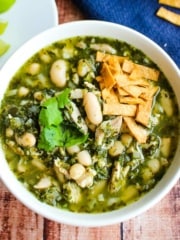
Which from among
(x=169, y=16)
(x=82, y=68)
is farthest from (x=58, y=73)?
(x=169, y=16)

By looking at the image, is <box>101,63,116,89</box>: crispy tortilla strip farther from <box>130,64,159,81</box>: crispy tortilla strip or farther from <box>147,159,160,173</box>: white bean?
<box>147,159,160,173</box>: white bean

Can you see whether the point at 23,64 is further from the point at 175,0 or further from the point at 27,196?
the point at 175,0

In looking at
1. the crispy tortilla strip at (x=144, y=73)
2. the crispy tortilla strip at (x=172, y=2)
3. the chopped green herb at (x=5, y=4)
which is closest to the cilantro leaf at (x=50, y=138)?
the crispy tortilla strip at (x=144, y=73)

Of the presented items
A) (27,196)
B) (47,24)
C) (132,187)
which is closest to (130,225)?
(132,187)

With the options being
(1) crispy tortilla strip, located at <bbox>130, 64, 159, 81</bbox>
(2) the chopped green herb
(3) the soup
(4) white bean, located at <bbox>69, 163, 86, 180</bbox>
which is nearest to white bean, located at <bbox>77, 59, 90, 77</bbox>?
(3) the soup

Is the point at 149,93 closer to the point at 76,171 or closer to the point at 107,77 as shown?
the point at 107,77

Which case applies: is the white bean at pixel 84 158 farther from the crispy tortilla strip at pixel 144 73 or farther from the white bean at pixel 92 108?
the crispy tortilla strip at pixel 144 73
